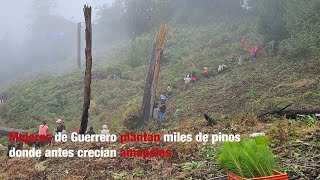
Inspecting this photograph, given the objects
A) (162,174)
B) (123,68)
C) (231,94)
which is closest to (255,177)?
(162,174)

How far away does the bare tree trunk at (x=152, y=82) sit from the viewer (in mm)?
17344

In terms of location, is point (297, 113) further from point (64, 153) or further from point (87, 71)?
point (87, 71)

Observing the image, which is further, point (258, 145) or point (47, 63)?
point (47, 63)

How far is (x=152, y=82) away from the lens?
18.2m

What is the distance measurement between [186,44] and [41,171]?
98.3 ft

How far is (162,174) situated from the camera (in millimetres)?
6297

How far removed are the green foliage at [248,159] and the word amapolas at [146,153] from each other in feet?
10.6

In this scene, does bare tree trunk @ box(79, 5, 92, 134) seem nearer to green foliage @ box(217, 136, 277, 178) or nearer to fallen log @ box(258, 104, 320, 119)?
fallen log @ box(258, 104, 320, 119)

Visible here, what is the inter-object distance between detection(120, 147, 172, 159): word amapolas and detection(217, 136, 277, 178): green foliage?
3228 mm

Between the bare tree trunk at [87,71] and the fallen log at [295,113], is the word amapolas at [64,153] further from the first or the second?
the fallen log at [295,113]

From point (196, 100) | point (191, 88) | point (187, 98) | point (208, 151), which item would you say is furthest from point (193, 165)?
point (191, 88)

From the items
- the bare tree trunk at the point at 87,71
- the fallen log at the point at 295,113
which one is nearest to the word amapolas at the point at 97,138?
the bare tree trunk at the point at 87,71

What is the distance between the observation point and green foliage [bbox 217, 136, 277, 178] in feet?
12.9

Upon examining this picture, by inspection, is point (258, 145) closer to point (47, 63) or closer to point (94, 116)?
point (94, 116)
